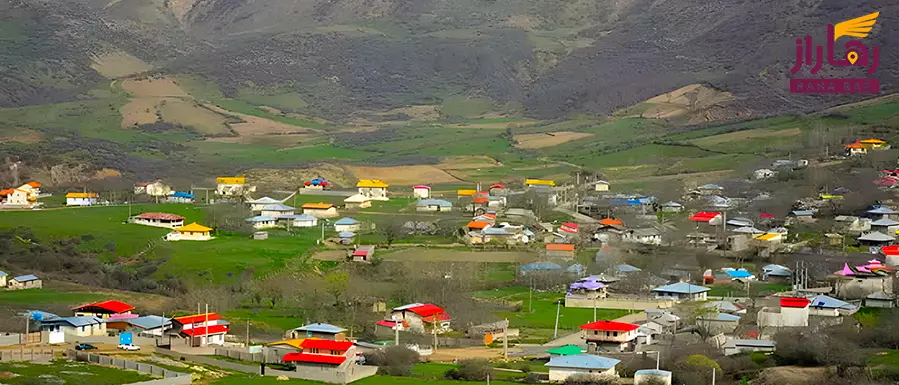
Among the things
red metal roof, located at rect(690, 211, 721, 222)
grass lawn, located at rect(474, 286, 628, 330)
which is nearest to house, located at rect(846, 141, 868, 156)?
red metal roof, located at rect(690, 211, 721, 222)

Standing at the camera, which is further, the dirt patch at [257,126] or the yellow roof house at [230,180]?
the dirt patch at [257,126]

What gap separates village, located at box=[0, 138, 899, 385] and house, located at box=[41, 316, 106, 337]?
0.05 meters

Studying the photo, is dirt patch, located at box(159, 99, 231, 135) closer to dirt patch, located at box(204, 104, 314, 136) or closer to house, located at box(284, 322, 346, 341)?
dirt patch, located at box(204, 104, 314, 136)

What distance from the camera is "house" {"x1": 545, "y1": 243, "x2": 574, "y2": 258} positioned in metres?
58.9

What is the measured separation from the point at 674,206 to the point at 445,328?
26424mm

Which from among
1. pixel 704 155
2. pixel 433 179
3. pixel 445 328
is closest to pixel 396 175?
pixel 433 179

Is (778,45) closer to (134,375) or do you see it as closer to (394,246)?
(394,246)

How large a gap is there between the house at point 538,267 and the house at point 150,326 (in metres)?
15.2

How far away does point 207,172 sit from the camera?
85.3 meters

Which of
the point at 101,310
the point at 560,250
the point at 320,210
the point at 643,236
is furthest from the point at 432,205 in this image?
the point at 101,310

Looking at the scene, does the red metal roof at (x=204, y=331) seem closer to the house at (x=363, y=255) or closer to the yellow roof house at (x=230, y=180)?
the house at (x=363, y=255)

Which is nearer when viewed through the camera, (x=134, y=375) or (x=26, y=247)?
(x=134, y=375)

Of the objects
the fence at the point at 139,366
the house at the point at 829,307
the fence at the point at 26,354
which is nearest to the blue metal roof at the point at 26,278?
the fence at the point at 26,354

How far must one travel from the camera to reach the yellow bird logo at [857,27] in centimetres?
12275
